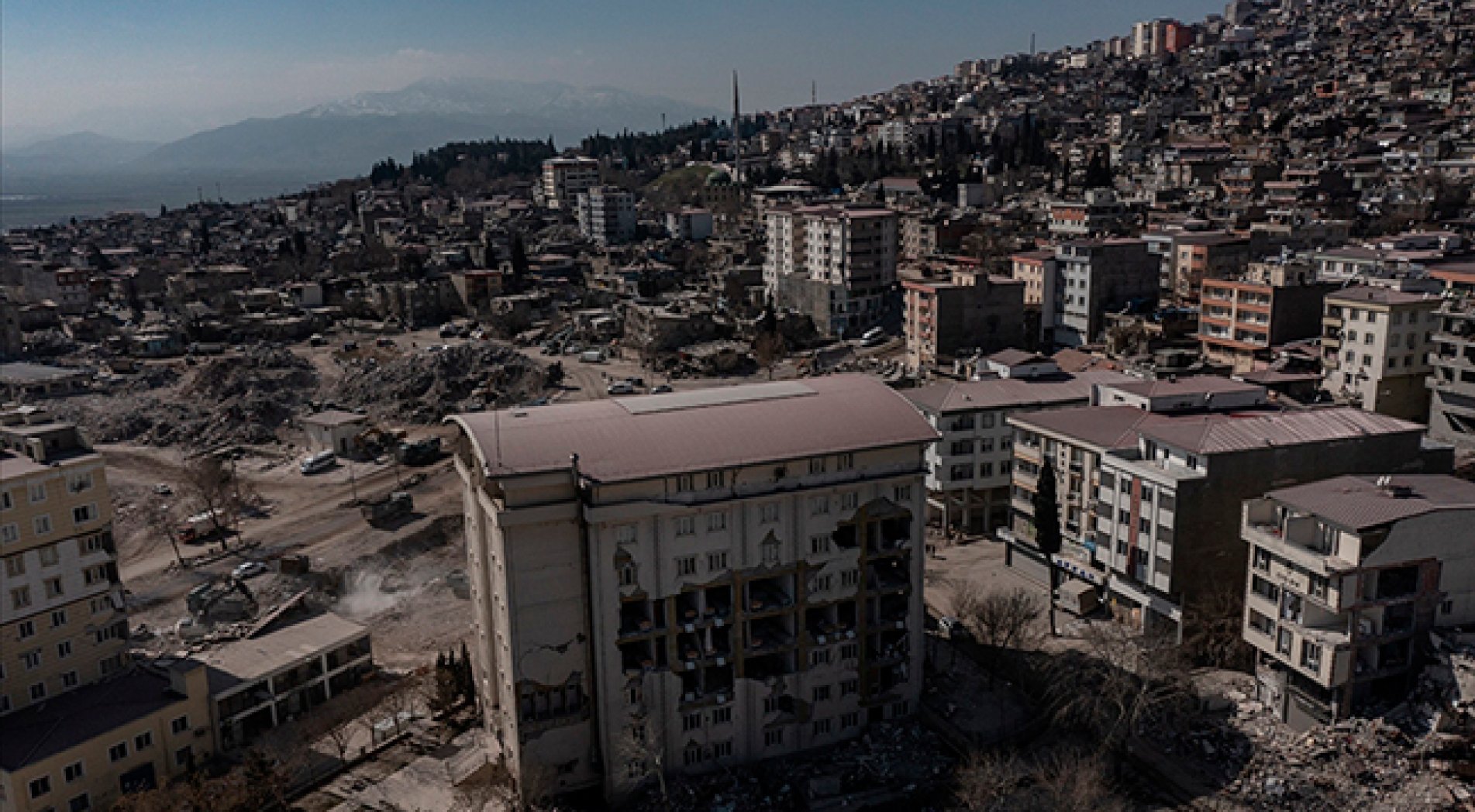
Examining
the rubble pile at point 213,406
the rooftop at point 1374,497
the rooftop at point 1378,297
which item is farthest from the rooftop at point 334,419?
the rooftop at point 1378,297

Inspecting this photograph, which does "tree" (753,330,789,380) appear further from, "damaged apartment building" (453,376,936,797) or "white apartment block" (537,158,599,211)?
"white apartment block" (537,158,599,211)

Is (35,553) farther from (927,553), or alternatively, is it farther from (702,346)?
(702,346)

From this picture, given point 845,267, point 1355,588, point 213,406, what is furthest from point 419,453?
point 1355,588

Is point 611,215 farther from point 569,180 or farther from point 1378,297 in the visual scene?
point 1378,297

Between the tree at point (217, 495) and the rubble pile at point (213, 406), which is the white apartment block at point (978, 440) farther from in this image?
the rubble pile at point (213, 406)

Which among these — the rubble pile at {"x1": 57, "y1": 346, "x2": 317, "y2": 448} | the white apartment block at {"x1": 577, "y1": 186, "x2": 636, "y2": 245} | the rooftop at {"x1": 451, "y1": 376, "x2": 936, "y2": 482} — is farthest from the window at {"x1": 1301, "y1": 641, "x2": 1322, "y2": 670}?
the white apartment block at {"x1": 577, "y1": 186, "x2": 636, "y2": 245}

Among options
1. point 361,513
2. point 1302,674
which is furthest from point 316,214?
point 1302,674

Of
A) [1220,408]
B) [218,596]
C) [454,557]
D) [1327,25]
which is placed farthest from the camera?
[1327,25]
